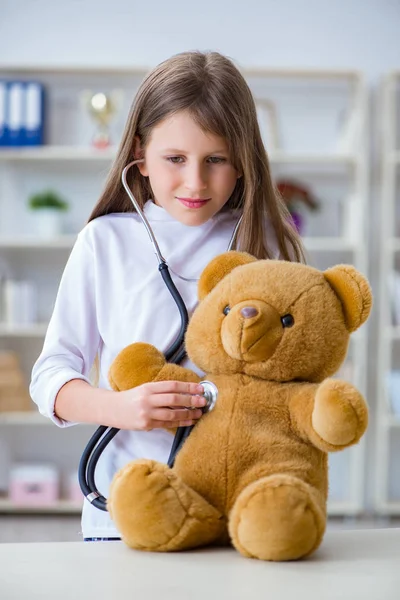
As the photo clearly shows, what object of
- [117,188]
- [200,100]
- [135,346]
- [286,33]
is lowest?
[135,346]

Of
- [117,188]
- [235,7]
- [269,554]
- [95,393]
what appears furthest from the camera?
[235,7]

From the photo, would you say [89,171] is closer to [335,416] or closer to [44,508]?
[44,508]

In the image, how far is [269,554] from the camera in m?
0.76

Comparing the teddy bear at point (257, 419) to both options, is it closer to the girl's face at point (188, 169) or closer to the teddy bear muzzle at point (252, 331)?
the teddy bear muzzle at point (252, 331)

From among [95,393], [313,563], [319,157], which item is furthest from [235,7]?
[313,563]

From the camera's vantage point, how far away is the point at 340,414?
2.61 ft

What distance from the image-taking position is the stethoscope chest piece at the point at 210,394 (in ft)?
2.92

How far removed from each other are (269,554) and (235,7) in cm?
399

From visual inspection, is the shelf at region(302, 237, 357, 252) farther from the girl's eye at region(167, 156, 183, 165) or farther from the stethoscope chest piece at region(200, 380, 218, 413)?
the stethoscope chest piece at region(200, 380, 218, 413)

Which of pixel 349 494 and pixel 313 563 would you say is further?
pixel 349 494

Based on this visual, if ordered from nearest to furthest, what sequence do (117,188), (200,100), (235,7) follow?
(200,100), (117,188), (235,7)

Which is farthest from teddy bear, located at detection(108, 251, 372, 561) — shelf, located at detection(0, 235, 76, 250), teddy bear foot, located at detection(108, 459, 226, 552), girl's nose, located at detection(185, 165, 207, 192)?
shelf, located at detection(0, 235, 76, 250)

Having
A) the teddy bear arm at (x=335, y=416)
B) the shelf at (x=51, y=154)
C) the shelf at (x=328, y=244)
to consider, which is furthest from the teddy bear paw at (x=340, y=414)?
the shelf at (x=51, y=154)

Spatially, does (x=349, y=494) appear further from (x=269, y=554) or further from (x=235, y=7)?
(x=269, y=554)
